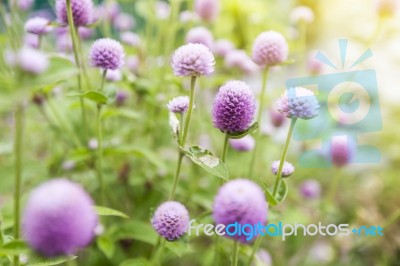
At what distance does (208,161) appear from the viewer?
73cm

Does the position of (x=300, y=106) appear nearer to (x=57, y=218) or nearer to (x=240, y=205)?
(x=240, y=205)

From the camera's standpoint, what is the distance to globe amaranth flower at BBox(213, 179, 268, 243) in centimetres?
55

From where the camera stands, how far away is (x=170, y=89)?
150 cm

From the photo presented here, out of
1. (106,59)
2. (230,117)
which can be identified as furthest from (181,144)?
(106,59)

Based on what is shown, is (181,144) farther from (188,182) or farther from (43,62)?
(188,182)

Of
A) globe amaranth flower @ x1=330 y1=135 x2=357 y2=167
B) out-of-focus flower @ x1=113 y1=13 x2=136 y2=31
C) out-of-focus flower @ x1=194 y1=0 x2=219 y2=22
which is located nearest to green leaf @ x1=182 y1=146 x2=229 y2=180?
globe amaranth flower @ x1=330 y1=135 x2=357 y2=167

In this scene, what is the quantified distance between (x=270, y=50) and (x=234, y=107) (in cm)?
25

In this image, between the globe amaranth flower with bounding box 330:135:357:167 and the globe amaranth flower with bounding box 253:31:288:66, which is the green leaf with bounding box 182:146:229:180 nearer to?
the globe amaranth flower with bounding box 253:31:288:66

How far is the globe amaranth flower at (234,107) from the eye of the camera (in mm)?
725

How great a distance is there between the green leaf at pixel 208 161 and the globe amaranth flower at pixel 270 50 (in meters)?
0.26

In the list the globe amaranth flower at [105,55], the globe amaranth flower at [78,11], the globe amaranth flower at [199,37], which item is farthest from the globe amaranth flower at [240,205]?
the globe amaranth flower at [199,37]

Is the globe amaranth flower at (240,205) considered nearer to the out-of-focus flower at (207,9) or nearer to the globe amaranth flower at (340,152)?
the globe amaranth flower at (340,152)

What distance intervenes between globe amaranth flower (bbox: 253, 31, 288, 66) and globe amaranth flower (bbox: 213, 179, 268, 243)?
42cm

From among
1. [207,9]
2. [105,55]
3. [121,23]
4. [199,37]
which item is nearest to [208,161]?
[105,55]
